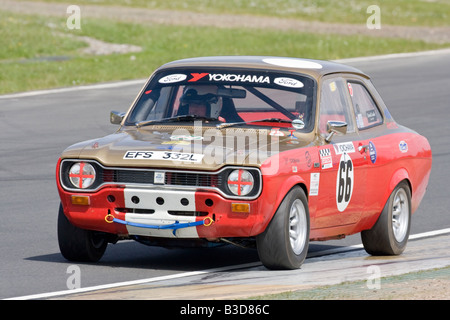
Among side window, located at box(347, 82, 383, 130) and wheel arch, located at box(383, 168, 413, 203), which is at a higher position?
side window, located at box(347, 82, 383, 130)

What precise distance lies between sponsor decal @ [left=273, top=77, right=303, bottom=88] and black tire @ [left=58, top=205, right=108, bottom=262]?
6.50ft

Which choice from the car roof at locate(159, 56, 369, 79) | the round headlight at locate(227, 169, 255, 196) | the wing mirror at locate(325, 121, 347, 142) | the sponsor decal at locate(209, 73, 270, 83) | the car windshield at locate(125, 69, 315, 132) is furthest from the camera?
the car roof at locate(159, 56, 369, 79)

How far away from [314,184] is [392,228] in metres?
1.48

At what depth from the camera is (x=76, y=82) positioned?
23797 mm

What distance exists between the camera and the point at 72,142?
1655 cm

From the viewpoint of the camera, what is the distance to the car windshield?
8930 mm

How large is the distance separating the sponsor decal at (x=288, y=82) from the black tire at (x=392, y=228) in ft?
4.51

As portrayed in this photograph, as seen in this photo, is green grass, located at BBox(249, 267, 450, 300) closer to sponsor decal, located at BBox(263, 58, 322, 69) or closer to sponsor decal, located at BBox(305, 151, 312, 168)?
sponsor decal, located at BBox(305, 151, 312, 168)

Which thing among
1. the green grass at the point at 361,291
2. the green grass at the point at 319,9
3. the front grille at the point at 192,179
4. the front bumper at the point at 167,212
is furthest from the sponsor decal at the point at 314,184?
the green grass at the point at 319,9

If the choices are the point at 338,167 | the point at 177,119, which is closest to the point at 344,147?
the point at 338,167

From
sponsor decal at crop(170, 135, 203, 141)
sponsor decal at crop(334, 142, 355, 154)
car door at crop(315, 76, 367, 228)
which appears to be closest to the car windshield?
car door at crop(315, 76, 367, 228)

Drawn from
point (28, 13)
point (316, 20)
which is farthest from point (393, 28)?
point (28, 13)

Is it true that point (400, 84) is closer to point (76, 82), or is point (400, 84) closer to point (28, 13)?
point (76, 82)
